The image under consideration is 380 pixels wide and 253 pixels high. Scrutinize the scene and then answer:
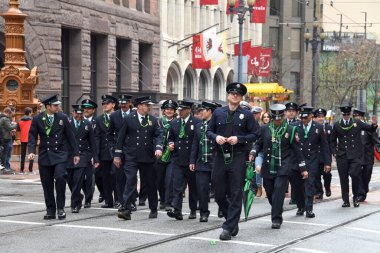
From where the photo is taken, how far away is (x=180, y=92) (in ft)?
179

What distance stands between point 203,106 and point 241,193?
318 centimetres

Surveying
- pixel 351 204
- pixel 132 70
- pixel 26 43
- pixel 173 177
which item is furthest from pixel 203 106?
pixel 132 70

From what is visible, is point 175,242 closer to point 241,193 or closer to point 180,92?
point 241,193

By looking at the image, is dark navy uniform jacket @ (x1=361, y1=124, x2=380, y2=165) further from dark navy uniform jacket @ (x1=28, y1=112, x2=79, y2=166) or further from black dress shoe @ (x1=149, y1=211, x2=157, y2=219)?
dark navy uniform jacket @ (x1=28, y1=112, x2=79, y2=166)

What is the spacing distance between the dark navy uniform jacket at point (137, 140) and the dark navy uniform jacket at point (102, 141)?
67.3 inches

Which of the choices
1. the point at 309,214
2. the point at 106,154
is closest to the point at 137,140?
the point at 106,154

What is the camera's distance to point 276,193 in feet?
51.2

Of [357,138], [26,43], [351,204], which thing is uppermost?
[26,43]

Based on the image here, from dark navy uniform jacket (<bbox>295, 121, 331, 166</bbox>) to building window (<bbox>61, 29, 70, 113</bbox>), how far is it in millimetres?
22303

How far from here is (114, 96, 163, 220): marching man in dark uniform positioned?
16.4 metres

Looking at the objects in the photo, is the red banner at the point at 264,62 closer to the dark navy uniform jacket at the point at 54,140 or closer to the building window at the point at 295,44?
the dark navy uniform jacket at the point at 54,140

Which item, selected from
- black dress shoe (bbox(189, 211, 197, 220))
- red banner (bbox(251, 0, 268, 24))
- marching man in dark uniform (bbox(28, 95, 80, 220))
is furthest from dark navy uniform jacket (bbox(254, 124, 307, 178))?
red banner (bbox(251, 0, 268, 24))

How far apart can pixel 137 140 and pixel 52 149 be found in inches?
55.5

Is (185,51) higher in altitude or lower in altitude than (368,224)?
higher
